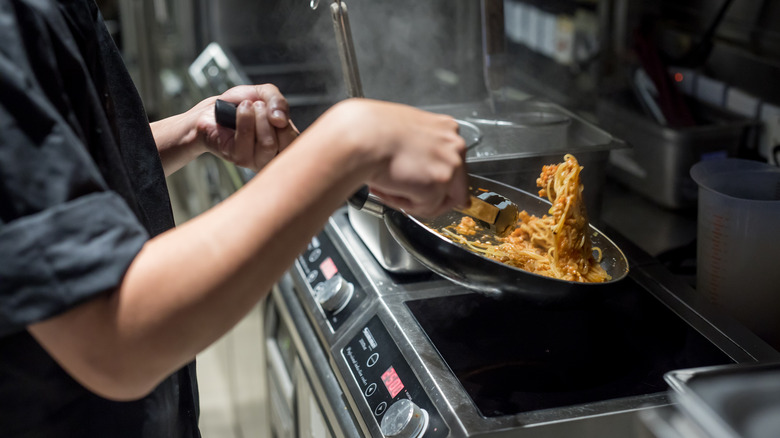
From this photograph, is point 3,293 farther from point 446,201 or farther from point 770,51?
point 770,51

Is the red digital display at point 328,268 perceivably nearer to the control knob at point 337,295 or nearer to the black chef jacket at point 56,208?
the control knob at point 337,295

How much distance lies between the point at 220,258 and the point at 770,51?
4.95ft

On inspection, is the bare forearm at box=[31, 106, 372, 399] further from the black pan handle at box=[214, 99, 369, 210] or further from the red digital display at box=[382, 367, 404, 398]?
the red digital display at box=[382, 367, 404, 398]

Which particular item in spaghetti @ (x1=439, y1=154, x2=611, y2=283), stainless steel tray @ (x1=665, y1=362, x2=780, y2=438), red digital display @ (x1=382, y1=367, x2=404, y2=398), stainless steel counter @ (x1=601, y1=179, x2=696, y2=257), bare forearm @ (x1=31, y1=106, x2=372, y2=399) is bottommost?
stainless steel counter @ (x1=601, y1=179, x2=696, y2=257)

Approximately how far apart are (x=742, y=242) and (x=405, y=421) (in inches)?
22.9

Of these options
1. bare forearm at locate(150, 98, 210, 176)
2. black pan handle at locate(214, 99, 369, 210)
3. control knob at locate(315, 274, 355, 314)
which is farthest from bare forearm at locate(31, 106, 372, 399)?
control knob at locate(315, 274, 355, 314)

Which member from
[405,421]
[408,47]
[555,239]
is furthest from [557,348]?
[408,47]

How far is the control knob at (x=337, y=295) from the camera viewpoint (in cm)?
116

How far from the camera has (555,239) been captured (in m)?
1.01

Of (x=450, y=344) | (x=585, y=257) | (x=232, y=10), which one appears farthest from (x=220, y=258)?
(x=232, y=10)

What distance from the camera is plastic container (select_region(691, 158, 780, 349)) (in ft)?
3.40

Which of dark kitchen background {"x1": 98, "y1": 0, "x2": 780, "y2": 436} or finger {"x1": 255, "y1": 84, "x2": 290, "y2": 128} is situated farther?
dark kitchen background {"x1": 98, "y1": 0, "x2": 780, "y2": 436}

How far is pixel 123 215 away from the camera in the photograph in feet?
1.92

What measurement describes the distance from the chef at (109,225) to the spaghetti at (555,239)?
361 millimetres
